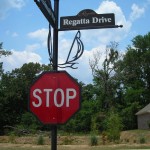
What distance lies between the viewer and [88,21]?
4.64 m

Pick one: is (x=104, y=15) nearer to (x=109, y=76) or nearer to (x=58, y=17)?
(x=58, y=17)

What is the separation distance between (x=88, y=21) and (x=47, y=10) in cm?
69

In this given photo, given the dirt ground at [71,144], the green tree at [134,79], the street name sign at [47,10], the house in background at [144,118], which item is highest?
the green tree at [134,79]

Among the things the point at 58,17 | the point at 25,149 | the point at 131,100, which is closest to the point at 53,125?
the point at 58,17

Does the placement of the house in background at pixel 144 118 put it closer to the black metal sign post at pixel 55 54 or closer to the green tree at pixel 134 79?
the green tree at pixel 134 79

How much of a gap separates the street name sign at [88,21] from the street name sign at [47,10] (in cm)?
32

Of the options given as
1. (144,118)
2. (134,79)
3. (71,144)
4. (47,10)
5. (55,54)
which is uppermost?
(134,79)

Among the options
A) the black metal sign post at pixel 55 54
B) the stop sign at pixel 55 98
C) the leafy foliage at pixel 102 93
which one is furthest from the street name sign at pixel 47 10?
the leafy foliage at pixel 102 93

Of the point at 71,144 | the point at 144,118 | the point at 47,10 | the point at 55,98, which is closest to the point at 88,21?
the point at 47,10

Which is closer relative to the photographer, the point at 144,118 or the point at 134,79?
the point at 144,118

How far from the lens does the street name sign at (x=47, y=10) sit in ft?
13.1

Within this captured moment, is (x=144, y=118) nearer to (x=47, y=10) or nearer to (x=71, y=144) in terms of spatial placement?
(x=71, y=144)

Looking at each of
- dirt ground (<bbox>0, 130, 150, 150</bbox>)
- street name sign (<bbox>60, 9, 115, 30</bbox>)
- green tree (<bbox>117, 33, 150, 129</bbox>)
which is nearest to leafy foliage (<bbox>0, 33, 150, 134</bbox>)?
green tree (<bbox>117, 33, 150, 129</bbox>)

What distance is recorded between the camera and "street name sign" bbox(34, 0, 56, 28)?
4.01 meters
